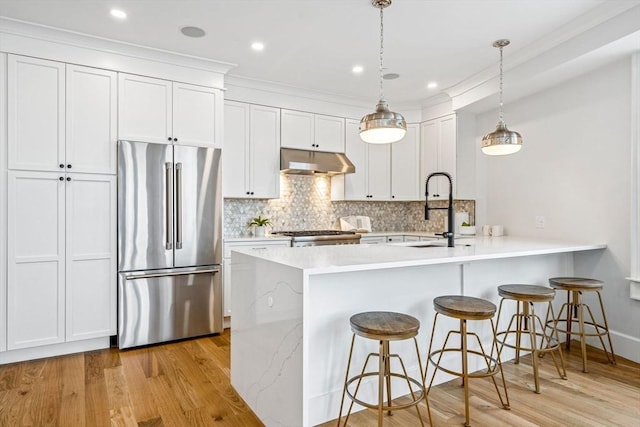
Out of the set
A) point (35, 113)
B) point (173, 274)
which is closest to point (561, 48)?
point (173, 274)

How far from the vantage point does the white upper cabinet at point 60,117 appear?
3.05 metres

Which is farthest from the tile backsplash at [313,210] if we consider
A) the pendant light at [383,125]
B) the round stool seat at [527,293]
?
the pendant light at [383,125]

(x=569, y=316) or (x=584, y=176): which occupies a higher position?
(x=584, y=176)

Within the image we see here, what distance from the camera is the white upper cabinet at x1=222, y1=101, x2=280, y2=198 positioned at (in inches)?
168

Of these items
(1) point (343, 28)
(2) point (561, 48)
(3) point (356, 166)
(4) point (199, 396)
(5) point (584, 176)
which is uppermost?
(1) point (343, 28)

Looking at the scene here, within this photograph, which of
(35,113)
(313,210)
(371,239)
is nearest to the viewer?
(35,113)

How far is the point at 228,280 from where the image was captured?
3975mm

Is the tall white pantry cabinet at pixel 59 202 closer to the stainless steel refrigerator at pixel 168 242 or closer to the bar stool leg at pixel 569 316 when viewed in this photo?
the stainless steel refrigerator at pixel 168 242

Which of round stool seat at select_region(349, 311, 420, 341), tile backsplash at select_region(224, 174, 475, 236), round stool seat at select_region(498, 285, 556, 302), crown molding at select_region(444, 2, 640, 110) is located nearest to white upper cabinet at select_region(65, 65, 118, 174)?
tile backsplash at select_region(224, 174, 475, 236)

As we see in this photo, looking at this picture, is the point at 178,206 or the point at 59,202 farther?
the point at 178,206

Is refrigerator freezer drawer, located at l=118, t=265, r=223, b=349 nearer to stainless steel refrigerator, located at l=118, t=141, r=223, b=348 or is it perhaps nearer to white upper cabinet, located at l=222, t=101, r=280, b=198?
stainless steel refrigerator, located at l=118, t=141, r=223, b=348

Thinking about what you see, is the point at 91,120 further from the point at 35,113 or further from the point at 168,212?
the point at 168,212

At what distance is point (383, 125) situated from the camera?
7.81 ft

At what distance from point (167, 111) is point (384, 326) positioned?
2.94 meters
